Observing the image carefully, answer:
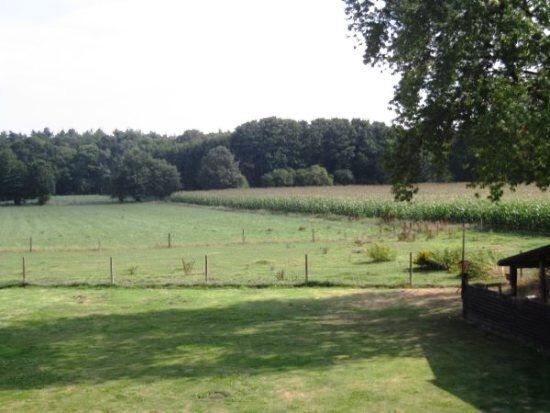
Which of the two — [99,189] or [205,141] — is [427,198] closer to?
[205,141]

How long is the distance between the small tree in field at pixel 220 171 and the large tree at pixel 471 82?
4978 inches

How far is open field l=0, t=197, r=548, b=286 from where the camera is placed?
3133cm

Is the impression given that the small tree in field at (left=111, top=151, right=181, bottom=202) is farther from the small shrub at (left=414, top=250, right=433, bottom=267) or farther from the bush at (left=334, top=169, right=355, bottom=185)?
the small shrub at (left=414, top=250, right=433, bottom=267)

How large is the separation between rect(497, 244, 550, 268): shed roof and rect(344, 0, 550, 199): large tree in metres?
2.12

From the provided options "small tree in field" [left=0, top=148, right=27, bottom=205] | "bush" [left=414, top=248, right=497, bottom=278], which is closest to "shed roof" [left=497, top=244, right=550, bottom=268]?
"bush" [left=414, top=248, right=497, bottom=278]

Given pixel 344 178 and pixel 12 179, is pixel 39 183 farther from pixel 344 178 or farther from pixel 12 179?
pixel 344 178

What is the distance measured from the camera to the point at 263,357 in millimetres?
16750

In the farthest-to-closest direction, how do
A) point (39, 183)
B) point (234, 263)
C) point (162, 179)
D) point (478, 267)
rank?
point (162, 179), point (39, 183), point (234, 263), point (478, 267)

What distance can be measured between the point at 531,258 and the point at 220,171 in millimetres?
132207

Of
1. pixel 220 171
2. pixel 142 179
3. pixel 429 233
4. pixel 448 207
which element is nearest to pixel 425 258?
pixel 429 233

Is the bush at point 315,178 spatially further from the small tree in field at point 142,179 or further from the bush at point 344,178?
the small tree in field at point 142,179

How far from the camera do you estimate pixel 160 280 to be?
30.5m

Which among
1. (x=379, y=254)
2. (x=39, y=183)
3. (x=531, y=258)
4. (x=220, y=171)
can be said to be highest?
(x=220, y=171)

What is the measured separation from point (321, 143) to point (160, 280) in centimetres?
12561
